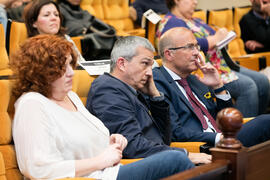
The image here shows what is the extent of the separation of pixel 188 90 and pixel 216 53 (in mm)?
1155

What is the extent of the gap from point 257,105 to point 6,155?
293 centimetres

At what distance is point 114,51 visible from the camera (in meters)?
2.67

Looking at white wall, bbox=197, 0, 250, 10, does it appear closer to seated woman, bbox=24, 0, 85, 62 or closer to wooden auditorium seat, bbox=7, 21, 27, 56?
seated woman, bbox=24, 0, 85, 62

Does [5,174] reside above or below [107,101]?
below

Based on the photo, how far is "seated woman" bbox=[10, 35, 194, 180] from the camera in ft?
6.16

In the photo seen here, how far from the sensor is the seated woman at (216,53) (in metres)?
3.99

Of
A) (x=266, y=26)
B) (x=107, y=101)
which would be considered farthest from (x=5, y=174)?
(x=266, y=26)

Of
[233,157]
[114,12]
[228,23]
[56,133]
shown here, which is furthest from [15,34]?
[228,23]

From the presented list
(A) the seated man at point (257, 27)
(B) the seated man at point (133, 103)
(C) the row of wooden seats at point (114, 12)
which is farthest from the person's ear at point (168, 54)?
(A) the seated man at point (257, 27)

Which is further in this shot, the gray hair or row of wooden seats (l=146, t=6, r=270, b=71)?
row of wooden seats (l=146, t=6, r=270, b=71)

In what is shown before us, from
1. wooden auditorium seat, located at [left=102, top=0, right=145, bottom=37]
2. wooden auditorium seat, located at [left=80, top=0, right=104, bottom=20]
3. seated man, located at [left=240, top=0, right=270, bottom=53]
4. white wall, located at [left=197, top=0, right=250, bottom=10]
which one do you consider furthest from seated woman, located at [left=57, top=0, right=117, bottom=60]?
white wall, located at [left=197, top=0, right=250, bottom=10]

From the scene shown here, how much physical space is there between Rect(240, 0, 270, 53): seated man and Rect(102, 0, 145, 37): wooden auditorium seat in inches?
56.2

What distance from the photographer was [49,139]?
6.23 ft

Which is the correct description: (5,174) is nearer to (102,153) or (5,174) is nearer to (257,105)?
(102,153)
